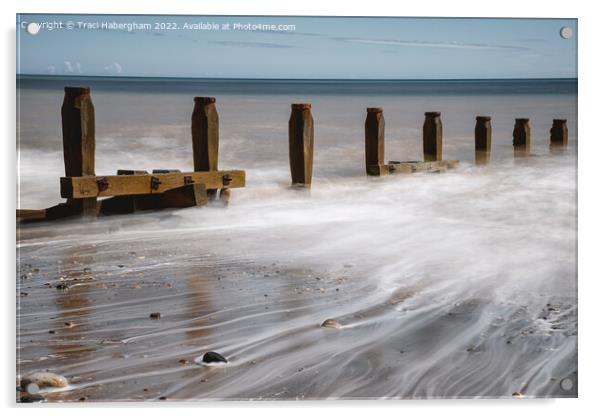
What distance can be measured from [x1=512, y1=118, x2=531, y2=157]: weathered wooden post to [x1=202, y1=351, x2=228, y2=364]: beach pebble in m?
1.89

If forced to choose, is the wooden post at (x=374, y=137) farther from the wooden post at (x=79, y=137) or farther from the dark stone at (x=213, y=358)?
the wooden post at (x=79, y=137)

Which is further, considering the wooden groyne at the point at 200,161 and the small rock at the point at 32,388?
the wooden groyne at the point at 200,161

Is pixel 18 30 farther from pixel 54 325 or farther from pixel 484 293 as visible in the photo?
pixel 484 293

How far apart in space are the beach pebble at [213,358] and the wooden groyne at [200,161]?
2.92 feet

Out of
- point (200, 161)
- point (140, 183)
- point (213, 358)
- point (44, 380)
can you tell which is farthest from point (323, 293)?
point (44, 380)

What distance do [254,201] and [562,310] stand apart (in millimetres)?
1652

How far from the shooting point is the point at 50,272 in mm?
5551

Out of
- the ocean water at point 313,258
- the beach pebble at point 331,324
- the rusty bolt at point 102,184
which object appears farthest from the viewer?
the rusty bolt at point 102,184

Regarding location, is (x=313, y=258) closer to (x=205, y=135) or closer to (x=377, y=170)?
(x=377, y=170)

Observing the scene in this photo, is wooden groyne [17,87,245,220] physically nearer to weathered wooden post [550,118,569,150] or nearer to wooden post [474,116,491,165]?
wooden post [474,116,491,165]

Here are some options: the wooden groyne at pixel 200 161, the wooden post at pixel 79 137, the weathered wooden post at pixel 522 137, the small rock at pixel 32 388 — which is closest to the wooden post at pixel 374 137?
the wooden groyne at pixel 200 161

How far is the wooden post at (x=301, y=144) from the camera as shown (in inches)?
229

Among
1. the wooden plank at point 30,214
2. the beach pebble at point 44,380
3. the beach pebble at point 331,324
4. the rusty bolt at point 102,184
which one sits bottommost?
the beach pebble at point 44,380
